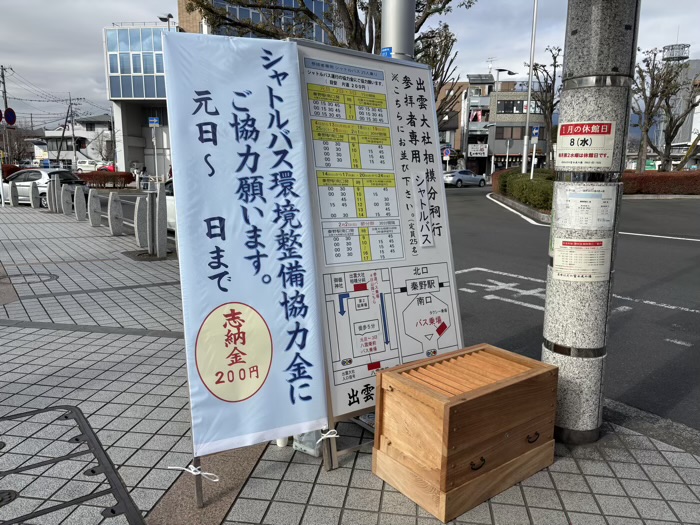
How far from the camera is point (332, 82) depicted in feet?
9.75

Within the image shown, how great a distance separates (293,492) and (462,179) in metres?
37.4

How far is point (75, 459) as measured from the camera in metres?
2.99

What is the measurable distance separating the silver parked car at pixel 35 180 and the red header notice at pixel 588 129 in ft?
68.6

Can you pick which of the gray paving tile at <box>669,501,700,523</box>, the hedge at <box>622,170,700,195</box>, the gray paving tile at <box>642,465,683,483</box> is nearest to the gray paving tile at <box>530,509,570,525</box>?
the gray paving tile at <box>669,501,700,523</box>

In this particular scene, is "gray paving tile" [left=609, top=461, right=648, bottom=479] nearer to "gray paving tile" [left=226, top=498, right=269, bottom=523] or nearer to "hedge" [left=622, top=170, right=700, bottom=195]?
"gray paving tile" [left=226, top=498, right=269, bottom=523]

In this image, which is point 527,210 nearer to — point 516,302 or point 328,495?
point 516,302

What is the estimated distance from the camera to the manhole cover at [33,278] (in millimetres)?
7535

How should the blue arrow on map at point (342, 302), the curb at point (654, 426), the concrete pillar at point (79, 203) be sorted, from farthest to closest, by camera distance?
the concrete pillar at point (79, 203)
the curb at point (654, 426)
the blue arrow on map at point (342, 302)

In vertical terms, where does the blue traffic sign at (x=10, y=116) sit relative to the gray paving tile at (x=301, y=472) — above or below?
above

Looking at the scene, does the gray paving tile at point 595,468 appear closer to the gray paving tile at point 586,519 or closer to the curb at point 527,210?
the gray paving tile at point 586,519

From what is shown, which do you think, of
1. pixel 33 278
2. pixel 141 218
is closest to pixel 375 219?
pixel 33 278

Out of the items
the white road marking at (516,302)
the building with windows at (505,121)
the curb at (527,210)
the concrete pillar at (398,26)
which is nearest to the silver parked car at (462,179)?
the curb at (527,210)

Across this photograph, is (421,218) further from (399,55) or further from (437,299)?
(399,55)

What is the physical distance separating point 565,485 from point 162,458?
2269 millimetres
